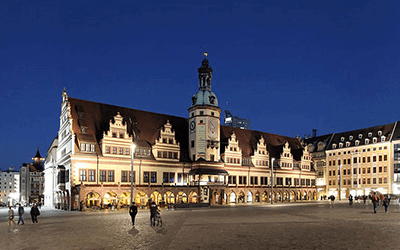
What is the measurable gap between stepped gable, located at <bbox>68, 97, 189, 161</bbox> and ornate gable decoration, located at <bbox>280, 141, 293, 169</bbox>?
1066 inches

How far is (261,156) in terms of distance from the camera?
91500 millimetres

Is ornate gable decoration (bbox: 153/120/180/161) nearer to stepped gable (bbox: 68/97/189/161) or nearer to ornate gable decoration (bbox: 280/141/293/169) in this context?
stepped gable (bbox: 68/97/189/161)

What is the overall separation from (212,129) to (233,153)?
9.14 m

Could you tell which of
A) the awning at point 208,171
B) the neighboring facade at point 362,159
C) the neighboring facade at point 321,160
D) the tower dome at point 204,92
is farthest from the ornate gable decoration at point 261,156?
the neighboring facade at point 321,160

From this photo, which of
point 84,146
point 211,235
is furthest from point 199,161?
point 211,235

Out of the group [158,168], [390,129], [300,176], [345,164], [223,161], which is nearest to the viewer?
[158,168]

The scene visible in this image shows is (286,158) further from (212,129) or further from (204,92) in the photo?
(204,92)

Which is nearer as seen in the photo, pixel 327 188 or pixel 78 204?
pixel 78 204

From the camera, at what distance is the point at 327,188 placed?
12538 centimetres

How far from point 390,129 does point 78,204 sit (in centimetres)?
8793

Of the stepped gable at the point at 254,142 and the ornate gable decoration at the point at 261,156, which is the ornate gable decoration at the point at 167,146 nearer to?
the stepped gable at the point at 254,142

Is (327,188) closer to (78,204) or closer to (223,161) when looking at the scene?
(223,161)

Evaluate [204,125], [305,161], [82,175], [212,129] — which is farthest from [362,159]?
[82,175]

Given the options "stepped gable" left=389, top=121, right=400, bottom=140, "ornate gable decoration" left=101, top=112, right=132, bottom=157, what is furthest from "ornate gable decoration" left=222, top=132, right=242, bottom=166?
"stepped gable" left=389, top=121, right=400, bottom=140
